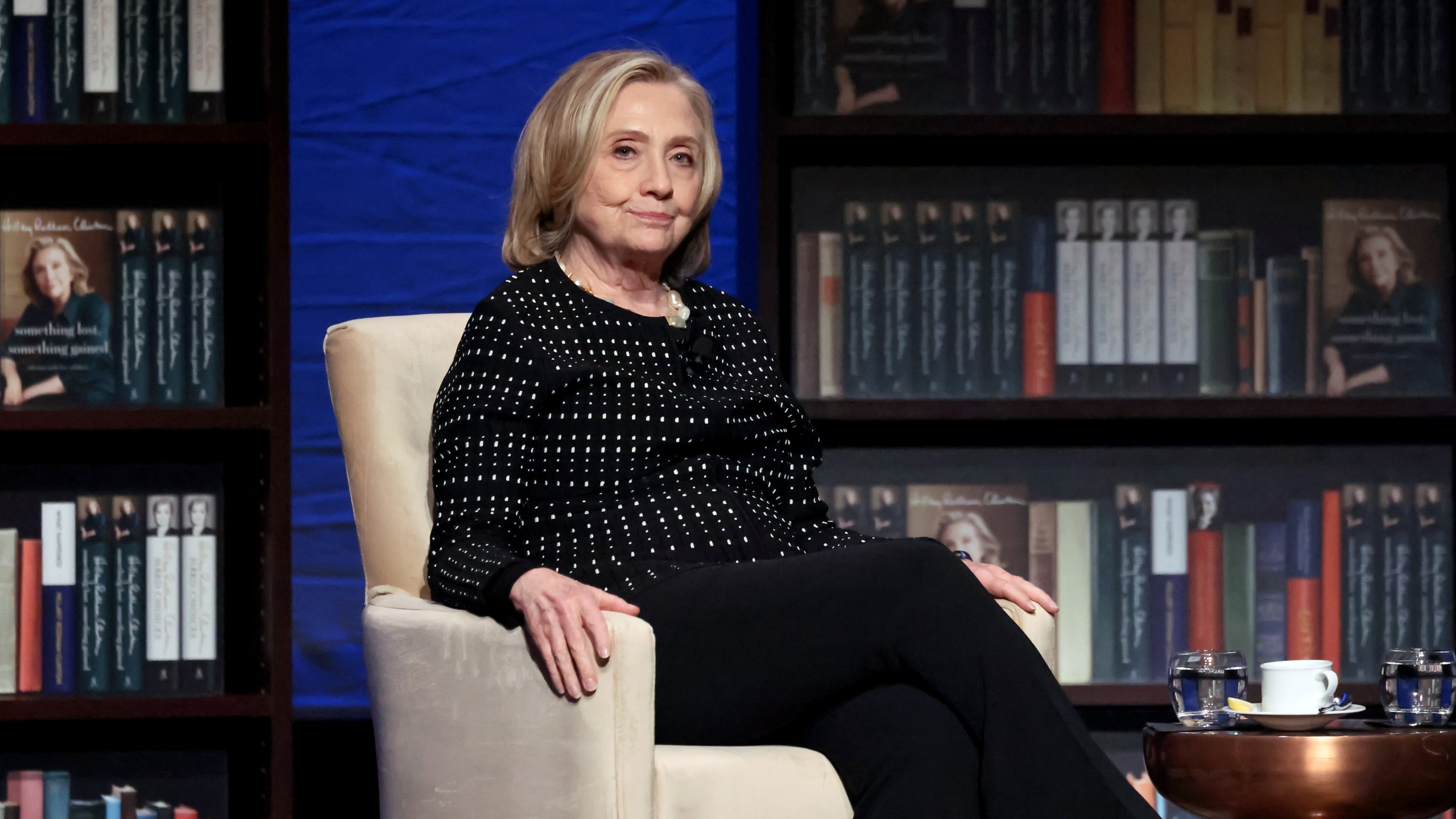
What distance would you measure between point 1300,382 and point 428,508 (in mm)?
1317

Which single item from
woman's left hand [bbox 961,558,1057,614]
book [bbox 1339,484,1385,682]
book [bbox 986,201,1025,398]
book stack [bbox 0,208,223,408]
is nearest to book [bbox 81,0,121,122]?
book stack [bbox 0,208,223,408]

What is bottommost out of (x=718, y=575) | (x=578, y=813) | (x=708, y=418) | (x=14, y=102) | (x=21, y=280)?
(x=578, y=813)

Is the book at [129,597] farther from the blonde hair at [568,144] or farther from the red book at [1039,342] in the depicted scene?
the red book at [1039,342]

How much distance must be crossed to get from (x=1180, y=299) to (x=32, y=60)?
5.42 feet

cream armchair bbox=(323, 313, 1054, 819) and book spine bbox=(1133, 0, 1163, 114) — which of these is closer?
cream armchair bbox=(323, 313, 1054, 819)

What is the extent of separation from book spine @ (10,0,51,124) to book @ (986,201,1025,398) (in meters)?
1.34

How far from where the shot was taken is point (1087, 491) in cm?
246

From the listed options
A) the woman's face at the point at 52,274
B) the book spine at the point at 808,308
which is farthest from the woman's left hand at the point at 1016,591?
the woman's face at the point at 52,274

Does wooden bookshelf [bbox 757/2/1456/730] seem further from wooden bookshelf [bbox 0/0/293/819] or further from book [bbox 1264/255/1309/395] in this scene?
wooden bookshelf [bbox 0/0/293/819]

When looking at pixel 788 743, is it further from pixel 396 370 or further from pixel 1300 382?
pixel 1300 382

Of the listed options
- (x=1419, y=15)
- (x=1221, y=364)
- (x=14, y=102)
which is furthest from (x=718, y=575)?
(x=1419, y=15)

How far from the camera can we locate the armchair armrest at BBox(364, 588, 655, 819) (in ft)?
4.58

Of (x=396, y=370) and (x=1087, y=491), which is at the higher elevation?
(x=396, y=370)

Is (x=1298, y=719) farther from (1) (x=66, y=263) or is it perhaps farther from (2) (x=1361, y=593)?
(1) (x=66, y=263)
